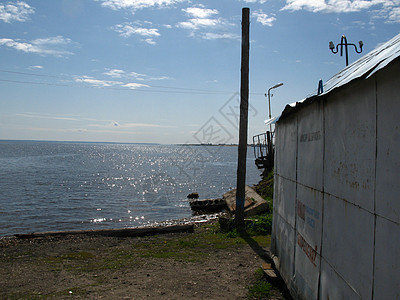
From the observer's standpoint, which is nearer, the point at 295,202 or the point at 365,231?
the point at 365,231

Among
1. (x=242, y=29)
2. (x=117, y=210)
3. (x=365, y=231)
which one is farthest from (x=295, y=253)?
(x=117, y=210)

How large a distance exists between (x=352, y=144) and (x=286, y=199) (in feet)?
10.4

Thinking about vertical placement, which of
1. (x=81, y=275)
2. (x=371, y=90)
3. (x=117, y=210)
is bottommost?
(x=117, y=210)

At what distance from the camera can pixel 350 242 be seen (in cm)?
347

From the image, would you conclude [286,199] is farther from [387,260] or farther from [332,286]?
[387,260]

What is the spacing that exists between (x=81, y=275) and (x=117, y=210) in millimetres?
15831

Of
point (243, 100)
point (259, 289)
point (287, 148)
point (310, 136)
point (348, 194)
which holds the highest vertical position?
point (243, 100)

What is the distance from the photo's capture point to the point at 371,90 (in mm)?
3076

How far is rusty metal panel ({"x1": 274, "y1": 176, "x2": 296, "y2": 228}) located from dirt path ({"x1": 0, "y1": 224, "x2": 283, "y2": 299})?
1.45 meters

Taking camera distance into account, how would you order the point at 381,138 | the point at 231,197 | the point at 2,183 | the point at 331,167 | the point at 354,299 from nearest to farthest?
1. the point at 381,138
2. the point at 354,299
3. the point at 331,167
4. the point at 231,197
5. the point at 2,183

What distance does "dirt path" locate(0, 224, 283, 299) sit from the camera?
6.51m

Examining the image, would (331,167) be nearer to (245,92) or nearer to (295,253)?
(295,253)

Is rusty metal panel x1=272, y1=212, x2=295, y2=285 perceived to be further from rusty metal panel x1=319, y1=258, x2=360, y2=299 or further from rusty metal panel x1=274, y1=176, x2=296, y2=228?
rusty metal panel x1=319, y1=258, x2=360, y2=299

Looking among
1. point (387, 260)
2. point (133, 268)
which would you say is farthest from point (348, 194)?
point (133, 268)
